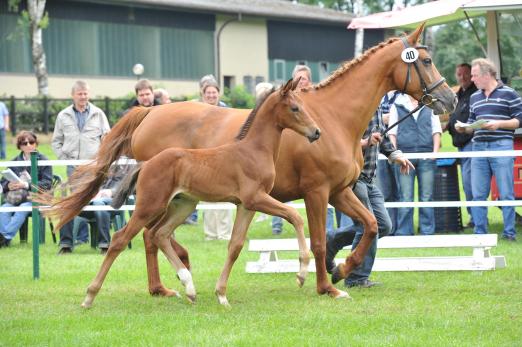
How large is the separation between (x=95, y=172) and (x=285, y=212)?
2047 millimetres

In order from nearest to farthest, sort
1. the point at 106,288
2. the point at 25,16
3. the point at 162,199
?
the point at 162,199, the point at 106,288, the point at 25,16

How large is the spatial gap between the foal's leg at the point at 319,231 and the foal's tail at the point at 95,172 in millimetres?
1917

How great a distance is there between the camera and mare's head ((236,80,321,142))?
822 centimetres

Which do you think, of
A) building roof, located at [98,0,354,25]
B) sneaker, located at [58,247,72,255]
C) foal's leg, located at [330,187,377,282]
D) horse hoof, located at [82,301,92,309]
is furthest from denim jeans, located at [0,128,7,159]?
foal's leg, located at [330,187,377,282]

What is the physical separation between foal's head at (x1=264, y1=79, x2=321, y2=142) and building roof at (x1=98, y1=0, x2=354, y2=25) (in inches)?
1258

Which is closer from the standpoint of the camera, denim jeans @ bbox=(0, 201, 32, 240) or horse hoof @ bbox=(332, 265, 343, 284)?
horse hoof @ bbox=(332, 265, 343, 284)

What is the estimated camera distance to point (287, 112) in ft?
27.2

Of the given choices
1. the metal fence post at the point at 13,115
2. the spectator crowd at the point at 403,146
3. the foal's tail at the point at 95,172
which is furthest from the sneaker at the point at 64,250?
the metal fence post at the point at 13,115

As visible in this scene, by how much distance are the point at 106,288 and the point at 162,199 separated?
186 centimetres

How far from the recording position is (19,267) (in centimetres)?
1130

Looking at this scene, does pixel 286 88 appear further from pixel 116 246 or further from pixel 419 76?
pixel 116 246

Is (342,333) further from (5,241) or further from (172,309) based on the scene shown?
(5,241)

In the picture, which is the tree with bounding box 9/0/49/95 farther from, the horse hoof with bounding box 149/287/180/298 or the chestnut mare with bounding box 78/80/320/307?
the chestnut mare with bounding box 78/80/320/307

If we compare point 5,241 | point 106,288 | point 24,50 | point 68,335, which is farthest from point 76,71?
point 68,335
